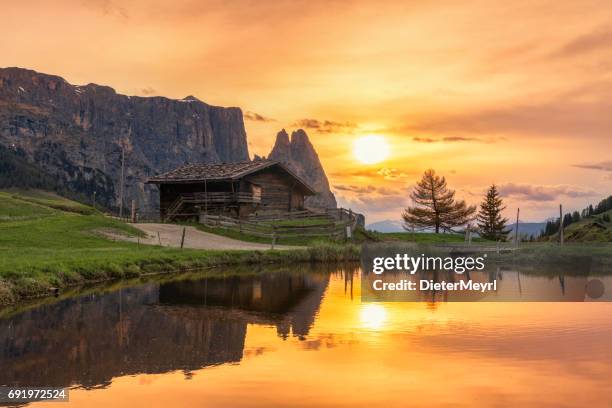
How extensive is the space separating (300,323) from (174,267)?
16596 millimetres

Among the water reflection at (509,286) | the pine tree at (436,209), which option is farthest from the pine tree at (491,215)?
the water reflection at (509,286)

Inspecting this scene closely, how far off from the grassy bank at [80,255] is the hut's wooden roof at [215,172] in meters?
13.2

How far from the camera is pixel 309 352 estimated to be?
13172 mm

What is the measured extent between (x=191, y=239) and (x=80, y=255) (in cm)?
1709

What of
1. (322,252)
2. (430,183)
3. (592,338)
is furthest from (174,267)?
(430,183)

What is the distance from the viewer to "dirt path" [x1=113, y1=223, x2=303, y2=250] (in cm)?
4363

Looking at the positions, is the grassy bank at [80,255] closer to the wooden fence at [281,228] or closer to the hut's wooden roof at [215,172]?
the wooden fence at [281,228]

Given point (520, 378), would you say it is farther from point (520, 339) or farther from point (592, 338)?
point (592, 338)

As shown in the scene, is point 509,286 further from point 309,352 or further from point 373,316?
point 309,352

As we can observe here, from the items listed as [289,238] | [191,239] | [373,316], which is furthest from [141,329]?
[289,238]

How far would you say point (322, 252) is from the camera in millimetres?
41656

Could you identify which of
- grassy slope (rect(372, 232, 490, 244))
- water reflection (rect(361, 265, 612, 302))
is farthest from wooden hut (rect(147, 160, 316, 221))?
water reflection (rect(361, 265, 612, 302))

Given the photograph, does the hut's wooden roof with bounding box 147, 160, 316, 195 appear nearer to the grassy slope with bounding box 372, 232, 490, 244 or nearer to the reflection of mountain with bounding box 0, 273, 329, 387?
the grassy slope with bounding box 372, 232, 490, 244

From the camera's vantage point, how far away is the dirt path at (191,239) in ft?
143
